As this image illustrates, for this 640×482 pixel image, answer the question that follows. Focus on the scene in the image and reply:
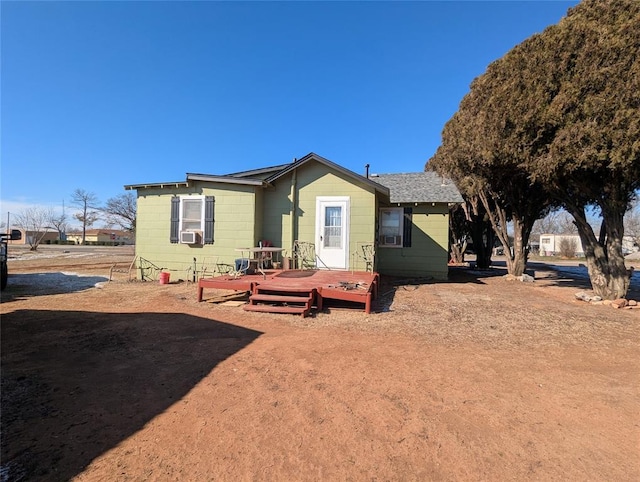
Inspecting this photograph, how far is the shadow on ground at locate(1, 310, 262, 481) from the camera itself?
2436 millimetres

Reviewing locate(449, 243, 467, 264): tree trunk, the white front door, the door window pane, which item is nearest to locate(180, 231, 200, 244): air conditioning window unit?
the white front door

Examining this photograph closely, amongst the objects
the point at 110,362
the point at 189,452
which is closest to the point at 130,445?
the point at 189,452

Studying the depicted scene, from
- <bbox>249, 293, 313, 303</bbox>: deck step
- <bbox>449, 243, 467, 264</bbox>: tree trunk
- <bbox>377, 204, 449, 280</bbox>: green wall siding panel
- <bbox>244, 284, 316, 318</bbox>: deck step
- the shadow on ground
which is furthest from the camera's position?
<bbox>449, 243, 467, 264</bbox>: tree trunk

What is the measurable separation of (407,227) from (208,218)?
7741mm

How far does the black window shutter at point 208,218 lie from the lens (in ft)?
34.3

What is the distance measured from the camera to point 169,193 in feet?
35.8

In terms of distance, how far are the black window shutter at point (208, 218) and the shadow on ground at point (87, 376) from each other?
172 inches

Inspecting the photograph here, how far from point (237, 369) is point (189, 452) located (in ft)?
4.99

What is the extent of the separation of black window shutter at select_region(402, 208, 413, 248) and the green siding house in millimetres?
2912

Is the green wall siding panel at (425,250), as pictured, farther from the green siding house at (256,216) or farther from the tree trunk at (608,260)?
the tree trunk at (608,260)

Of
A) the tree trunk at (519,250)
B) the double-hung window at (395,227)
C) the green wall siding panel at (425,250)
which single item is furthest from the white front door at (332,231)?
the tree trunk at (519,250)

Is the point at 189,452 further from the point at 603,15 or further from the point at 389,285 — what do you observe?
the point at 603,15

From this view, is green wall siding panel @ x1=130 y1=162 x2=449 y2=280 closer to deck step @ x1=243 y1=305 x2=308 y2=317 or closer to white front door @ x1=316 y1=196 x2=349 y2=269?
white front door @ x1=316 y1=196 x2=349 y2=269

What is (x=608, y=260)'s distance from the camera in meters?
8.84
